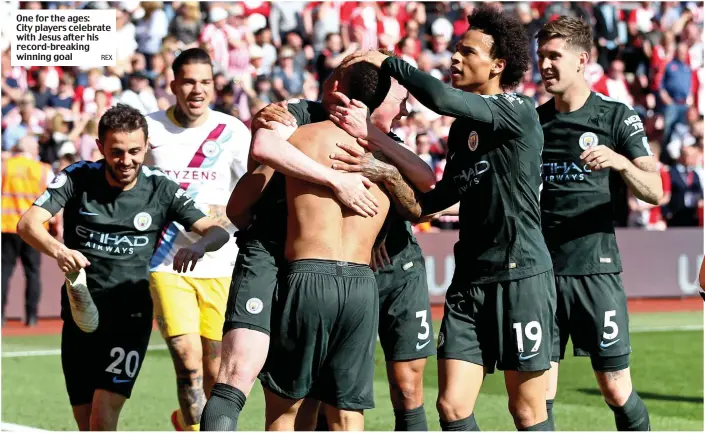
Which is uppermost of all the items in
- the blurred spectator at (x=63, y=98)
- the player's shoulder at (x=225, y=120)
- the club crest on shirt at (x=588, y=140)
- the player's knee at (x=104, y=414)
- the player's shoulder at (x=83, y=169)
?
the blurred spectator at (x=63, y=98)

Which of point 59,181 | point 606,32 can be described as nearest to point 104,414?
point 59,181

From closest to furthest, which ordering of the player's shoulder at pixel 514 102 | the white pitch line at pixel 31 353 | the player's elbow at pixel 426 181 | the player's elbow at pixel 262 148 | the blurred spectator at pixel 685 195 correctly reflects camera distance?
the player's elbow at pixel 262 148
the player's shoulder at pixel 514 102
the player's elbow at pixel 426 181
the white pitch line at pixel 31 353
the blurred spectator at pixel 685 195

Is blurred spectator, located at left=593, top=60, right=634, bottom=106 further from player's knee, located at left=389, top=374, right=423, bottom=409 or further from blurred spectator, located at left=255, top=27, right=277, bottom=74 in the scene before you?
player's knee, located at left=389, top=374, right=423, bottom=409

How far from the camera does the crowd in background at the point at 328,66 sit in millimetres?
17312

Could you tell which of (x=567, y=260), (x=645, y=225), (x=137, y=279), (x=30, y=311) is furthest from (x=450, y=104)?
(x=645, y=225)

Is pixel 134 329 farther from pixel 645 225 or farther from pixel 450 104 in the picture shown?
pixel 645 225

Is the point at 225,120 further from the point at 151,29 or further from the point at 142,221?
the point at 151,29

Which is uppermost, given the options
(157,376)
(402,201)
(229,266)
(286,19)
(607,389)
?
(286,19)

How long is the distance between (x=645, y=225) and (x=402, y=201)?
14471mm

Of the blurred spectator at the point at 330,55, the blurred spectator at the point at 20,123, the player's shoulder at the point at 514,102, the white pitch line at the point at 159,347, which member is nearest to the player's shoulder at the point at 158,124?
the player's shoulder at the point at 514,102

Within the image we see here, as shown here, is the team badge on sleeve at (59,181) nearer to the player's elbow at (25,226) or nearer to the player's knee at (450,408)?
the player's elbow at (25,226)

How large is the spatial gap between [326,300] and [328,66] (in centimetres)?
1445

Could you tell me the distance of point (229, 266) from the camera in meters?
8.63

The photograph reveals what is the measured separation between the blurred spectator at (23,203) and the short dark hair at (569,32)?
9510mm
